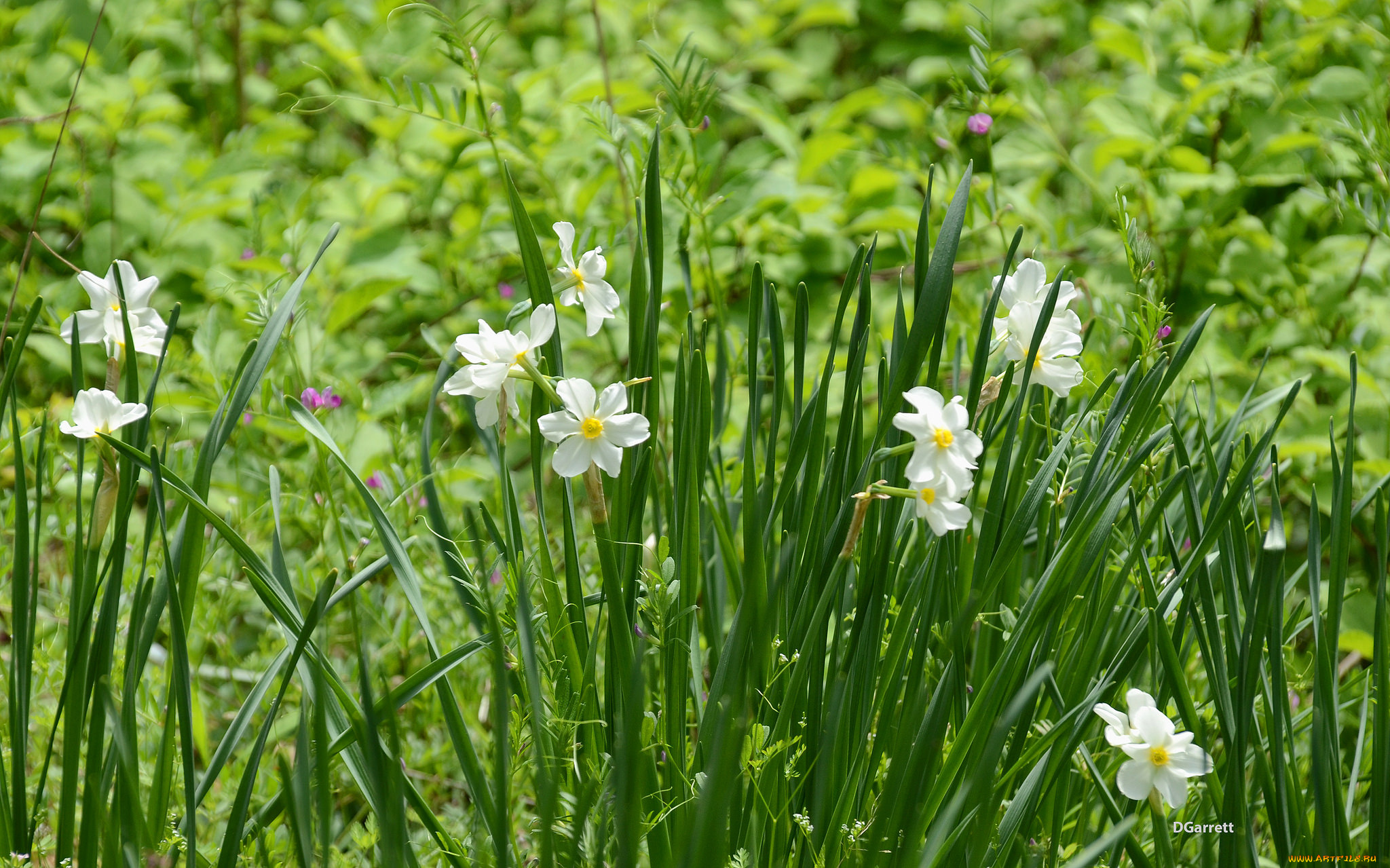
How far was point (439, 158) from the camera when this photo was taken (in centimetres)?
253

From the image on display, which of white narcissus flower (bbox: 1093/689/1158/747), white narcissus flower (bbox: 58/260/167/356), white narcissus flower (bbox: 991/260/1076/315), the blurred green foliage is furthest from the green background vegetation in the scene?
white narcissus flower (bbox: 1093/689/1158/747)

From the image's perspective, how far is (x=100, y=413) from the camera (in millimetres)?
890

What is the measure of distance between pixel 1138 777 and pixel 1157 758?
0.02 meters

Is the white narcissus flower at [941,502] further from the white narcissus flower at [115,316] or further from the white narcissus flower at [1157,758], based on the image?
the white narcissus flower at [115,316]

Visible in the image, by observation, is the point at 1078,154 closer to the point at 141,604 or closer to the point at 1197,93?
the point at 1197,93

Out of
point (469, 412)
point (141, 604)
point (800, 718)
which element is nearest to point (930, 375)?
point (800, 718)

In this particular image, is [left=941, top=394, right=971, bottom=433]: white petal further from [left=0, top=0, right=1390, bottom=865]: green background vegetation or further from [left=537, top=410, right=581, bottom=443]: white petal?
[left=0, top=0, right=1390, bottom=865]: green background vegetation

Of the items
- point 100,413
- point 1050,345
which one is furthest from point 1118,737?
point 100,413

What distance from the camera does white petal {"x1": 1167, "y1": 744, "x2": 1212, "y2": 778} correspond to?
0.80 meters

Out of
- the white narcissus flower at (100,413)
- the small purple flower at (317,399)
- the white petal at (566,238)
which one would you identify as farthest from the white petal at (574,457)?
the small purple flower at (317,399)

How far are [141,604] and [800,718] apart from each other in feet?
2.03

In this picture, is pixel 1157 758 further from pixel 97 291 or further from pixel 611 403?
pixel 97 291

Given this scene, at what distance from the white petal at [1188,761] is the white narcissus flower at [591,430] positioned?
1.61 feet

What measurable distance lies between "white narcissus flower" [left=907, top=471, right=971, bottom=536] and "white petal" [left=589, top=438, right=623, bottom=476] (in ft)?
0.76
